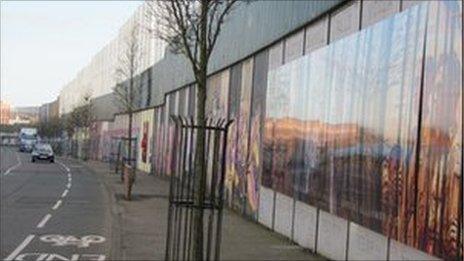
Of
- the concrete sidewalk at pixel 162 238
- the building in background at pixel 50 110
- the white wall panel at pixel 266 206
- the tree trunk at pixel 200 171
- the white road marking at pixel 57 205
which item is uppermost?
the building in background at pixel 50 110

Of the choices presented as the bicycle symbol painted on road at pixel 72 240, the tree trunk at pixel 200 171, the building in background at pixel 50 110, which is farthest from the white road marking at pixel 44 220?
the building in background at pixel 50 110

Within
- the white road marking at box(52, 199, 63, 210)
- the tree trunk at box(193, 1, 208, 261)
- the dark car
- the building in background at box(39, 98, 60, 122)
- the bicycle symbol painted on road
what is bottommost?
the dark car

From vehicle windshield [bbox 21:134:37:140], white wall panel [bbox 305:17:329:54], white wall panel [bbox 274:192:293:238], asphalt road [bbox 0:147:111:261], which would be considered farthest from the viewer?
vehicle windshield [bbox 21:134:37:140]

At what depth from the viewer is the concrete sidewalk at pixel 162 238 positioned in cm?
1468

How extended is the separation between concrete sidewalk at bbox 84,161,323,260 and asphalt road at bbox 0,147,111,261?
369 mm

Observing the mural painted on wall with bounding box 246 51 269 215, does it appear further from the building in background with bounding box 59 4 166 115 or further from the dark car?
the dark car

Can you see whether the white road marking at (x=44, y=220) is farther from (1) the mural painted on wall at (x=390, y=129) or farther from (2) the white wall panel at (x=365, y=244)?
(2) the white wall panel at (x=365, y=244)

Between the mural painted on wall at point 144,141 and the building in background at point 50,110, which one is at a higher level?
the building in background at point 50,110

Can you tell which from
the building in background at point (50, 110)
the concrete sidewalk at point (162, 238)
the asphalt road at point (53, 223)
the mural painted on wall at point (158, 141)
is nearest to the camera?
the concrete sidewalk at point (162, 238)

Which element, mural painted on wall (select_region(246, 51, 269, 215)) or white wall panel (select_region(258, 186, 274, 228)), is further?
mural painted on wall (select_region(246, 51, 269, 215))

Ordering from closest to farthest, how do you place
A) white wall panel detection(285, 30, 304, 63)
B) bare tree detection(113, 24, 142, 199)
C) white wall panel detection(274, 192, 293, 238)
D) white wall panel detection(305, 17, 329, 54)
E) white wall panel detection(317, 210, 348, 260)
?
white wall panel detection(317, 210, 348, 260)
white wall panel detection(305, 17, 329, 54)
white wall panel detection(274, 192, 293, 238)
white wall panel detection(285, 30, 304, 63)
bare tree detection(113, 24, 142, 199)

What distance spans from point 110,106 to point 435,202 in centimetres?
7278

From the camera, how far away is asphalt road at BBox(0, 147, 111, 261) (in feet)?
51.2

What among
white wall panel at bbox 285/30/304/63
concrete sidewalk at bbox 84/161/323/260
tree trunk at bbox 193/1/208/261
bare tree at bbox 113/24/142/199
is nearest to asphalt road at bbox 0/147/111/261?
concrete sidewalk at bbox 84/161/323/260
